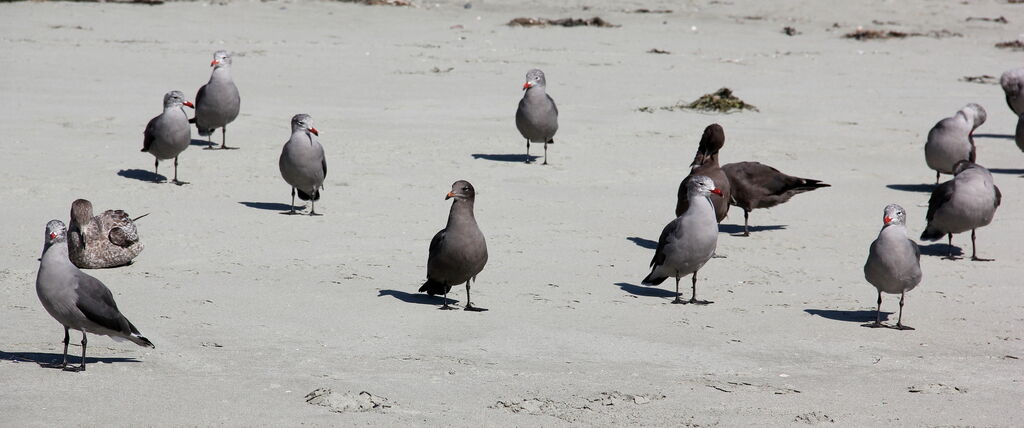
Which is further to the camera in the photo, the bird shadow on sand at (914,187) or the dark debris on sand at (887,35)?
the dark debris on sand at (887,35)

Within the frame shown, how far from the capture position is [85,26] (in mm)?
22750

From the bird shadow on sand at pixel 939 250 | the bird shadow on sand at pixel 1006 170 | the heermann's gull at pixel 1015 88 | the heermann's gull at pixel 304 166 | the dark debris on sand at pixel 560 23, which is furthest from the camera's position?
the dark debris on sand at pixel 560 23

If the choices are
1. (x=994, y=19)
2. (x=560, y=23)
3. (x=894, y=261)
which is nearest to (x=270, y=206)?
(x=894, y=261)

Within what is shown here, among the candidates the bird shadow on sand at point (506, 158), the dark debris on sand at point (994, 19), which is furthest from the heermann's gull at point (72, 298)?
the dark debris on sand at point (994, 19)

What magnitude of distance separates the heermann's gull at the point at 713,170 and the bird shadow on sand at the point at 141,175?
5.52 m

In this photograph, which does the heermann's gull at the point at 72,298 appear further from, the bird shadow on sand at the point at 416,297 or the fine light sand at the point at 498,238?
the bird shadow on sand at the point at 416,297

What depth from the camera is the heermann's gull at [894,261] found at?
7.98m

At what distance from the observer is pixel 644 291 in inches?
357

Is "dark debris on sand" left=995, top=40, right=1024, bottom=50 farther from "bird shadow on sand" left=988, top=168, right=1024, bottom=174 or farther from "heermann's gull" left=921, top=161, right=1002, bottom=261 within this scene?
"heermann's gull" left=921, top=161, right=1002, bottom=261

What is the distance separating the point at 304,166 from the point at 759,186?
174 inches

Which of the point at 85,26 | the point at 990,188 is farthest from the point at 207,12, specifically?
the point at 990,188

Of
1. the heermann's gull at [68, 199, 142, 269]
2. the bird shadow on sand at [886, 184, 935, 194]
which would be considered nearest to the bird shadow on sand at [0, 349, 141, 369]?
the heermann's gull at [68, 199, 142, 269]

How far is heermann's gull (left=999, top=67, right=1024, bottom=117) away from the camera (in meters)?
16.5

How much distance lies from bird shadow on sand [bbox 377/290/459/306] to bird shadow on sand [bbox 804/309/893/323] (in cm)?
263
